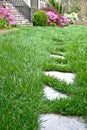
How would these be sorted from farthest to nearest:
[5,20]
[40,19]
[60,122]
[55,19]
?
[55,19] → [40,19] → [5,20] → [60,122]

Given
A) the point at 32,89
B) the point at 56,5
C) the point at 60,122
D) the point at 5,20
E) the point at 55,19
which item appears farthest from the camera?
the point at 56,5

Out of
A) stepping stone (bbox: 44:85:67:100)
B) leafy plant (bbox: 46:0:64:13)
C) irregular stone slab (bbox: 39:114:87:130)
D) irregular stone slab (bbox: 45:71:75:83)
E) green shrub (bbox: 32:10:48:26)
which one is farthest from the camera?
leafy plant (bbox: 46:0:64:13)

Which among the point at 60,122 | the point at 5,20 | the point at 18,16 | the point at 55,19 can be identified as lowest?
the point at 55,19

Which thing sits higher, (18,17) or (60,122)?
(60,122)

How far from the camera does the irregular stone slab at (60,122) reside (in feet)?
8.33

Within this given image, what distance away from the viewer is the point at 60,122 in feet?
8.66

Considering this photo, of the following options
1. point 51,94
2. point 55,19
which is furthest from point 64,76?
point 55,19

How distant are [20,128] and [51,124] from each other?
1.04 ft

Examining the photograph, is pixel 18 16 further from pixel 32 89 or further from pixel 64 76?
pixel 32 89

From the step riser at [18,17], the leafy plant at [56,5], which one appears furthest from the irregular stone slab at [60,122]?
the leafy plant at [56,5]

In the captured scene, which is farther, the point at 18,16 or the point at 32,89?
the point at 18,16

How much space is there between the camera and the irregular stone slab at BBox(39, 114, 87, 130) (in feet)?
8.33

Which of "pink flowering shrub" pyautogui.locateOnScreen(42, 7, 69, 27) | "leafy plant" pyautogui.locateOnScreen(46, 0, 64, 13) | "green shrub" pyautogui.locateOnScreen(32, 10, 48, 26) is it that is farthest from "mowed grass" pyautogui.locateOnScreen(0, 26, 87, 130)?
"leafy plant" pyautogui.locateOnScreen(46, 0, 64, 13)

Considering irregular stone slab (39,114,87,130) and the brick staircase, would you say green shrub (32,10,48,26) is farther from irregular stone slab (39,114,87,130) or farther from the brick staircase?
irregular stone slab (39,114,87,130)
